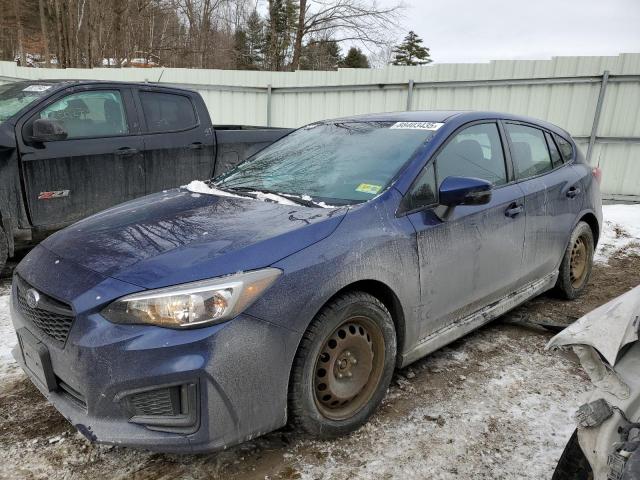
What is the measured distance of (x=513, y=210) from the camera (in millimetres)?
3355

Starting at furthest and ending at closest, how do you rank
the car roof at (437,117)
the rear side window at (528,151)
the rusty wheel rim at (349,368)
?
1. the rear side window at (528,151)
2. the car roof at (437,117)
3. the rusty wheel rim at (349,368)

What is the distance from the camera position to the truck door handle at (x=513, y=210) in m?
3.31

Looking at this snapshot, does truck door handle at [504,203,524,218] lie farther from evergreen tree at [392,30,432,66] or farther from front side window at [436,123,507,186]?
evergreen tree at [392,30,432,66]

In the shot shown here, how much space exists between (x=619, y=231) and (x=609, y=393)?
21.8 ft

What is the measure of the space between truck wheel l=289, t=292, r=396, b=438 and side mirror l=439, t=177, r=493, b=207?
0.75 meters

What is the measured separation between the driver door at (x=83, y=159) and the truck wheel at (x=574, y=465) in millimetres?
4521

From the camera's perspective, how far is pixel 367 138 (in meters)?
3.20

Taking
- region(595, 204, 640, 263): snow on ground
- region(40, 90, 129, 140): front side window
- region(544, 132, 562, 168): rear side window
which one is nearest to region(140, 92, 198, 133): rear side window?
region(40, 90, 129, 140): front side window

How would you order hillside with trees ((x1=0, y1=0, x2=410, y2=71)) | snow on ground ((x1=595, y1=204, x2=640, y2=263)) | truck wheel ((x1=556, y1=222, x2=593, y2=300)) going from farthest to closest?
hillside with trees ((x1=0, y1=0, x2=410, y2=71)), snow on ground ((x1=595, y1=204, x2=640, y2=263)), truck wheel ((x1=556, y1=222, x2=593, y2=300))

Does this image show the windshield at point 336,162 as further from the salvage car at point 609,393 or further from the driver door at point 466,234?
the salvage car at point 609,393

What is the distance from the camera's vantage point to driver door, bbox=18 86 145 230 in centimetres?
446

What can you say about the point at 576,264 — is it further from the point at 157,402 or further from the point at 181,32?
the point at 181,32

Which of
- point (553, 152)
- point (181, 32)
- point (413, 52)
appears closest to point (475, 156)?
point (553, 152)

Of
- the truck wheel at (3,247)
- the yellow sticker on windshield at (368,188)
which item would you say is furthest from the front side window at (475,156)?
the truck wheel at (3,247)
